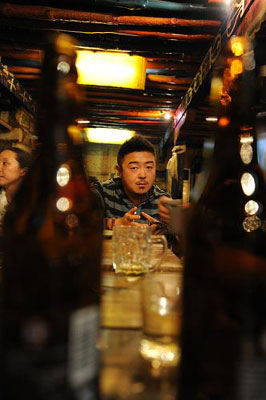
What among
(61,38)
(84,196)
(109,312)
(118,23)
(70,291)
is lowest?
(109,312)

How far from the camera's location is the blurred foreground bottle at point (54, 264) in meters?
0.37

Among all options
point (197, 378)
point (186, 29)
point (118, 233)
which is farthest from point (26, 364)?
point (186, 29)

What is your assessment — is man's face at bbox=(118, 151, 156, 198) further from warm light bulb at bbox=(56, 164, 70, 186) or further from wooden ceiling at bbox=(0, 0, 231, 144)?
warm light bulb at bbox=(56, 164, 70, 186)

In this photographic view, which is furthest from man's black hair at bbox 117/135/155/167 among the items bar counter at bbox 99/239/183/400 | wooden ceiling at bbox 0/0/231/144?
bar counter at bbox 99/239/183/400

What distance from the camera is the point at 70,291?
1.38 feet

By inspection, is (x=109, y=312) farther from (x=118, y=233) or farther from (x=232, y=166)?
(x=118, y=233)

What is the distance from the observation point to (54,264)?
455 mm

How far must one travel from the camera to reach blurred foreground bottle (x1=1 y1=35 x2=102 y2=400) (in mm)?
367

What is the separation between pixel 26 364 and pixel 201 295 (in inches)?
8.3

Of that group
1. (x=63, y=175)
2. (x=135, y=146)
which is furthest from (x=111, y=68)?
(x=63, y=175)

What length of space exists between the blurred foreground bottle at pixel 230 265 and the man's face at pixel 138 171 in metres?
2.41

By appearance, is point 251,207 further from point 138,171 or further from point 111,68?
point 111,68

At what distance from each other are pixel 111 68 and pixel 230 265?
3.16m

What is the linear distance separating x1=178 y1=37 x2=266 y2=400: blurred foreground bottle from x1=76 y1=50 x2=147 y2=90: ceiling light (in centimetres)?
294
